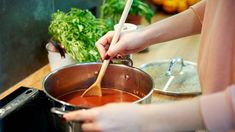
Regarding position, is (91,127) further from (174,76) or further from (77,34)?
(174,76)

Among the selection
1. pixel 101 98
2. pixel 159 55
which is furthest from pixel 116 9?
pixel 101 98

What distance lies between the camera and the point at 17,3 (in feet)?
3.99

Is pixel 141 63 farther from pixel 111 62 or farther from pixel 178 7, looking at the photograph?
pixel 178 7

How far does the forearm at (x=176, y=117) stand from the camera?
0.59 m

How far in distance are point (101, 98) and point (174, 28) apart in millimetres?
278

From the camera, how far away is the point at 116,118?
0.61 m

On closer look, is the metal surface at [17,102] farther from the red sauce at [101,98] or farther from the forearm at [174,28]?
the forearm at [174,28]

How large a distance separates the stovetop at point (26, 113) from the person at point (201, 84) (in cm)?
23

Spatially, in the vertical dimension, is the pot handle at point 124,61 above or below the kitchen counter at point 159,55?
above

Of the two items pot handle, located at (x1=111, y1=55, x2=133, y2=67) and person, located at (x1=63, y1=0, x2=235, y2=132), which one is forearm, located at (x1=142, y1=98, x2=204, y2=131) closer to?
person, located at (x1=63, y1=0, x2=235, y2=132)

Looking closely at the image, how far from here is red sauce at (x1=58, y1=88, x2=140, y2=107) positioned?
1.04 meters

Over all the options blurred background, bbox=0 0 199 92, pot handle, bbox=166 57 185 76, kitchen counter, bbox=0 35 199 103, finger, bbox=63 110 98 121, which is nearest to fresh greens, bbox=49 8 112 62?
blurred background, bbox=0 0 199 92

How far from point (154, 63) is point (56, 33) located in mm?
401

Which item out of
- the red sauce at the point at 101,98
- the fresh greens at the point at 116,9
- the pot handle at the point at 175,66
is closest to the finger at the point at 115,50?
the red sauce at the point at 101,98
